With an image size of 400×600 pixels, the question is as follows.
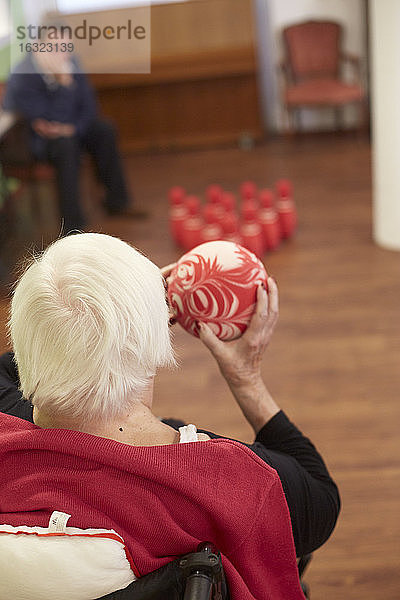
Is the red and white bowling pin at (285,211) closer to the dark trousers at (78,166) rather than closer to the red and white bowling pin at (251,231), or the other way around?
the red and white bowling pin at (251,231)

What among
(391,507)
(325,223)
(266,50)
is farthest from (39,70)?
(391,507)

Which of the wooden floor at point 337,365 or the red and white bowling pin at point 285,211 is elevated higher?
the red and white bowling pin at point 285,211

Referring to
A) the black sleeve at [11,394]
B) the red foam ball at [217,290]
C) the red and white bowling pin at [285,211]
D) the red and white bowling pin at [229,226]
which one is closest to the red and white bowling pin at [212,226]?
the red and white bowling pin at [229,226]

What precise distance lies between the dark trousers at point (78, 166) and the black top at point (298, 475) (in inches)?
119

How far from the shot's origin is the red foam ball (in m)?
1.78

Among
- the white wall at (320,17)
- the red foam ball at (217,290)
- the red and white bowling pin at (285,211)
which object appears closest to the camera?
the red foam ball at (217,290)

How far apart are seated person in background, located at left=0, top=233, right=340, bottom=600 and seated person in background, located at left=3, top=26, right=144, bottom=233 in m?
3.28

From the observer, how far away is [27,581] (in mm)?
1061

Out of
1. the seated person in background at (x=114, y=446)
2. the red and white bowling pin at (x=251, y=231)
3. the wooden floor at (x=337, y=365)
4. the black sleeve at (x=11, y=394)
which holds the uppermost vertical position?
the seated person in background at (x=114, y=446)

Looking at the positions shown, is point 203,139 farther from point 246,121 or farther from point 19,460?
point 19,460

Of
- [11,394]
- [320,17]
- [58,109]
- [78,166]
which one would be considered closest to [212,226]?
[78,166]

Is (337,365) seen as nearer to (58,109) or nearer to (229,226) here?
(229,226)

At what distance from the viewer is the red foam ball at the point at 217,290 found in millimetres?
1784

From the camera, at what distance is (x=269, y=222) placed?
3908 millimetres
